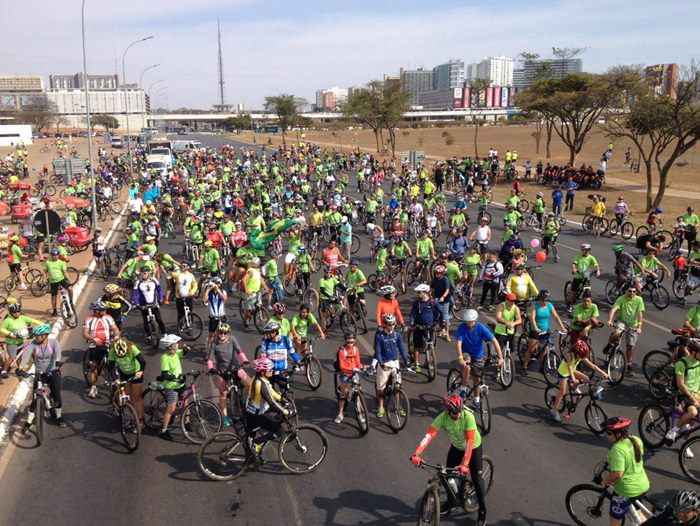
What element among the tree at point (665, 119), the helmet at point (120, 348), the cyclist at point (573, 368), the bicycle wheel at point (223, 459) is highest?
the tree at point (665, 119)

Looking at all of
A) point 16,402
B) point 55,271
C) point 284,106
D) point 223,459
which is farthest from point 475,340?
point 284,106

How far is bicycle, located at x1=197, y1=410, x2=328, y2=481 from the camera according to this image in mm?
8586

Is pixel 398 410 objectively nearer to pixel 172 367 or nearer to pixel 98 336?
pixel 172 367

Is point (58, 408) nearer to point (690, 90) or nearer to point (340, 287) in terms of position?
point (340, 287)

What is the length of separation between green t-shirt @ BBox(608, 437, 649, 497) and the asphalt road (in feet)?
3.91

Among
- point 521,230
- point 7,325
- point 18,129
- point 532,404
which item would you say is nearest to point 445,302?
point 532,404

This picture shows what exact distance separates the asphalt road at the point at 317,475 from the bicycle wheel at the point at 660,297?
19.3 ft

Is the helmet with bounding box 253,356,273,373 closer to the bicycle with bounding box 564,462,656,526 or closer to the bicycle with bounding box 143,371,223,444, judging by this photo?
the bicycle with bounding box 143,371,223,444

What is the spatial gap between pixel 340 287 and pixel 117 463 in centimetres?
700

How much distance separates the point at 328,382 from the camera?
11945 mm

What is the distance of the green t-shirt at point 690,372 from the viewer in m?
9.06

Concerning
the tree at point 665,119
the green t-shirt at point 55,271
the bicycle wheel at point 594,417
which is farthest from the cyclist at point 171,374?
the tree at point 665,119

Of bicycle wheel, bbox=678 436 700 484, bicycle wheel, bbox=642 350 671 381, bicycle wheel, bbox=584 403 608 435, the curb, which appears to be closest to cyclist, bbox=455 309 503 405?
bicycle wheel, bbox=584 403 608 435

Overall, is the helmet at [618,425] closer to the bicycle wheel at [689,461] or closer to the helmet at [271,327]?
the bicycle wheel at [689,461]
